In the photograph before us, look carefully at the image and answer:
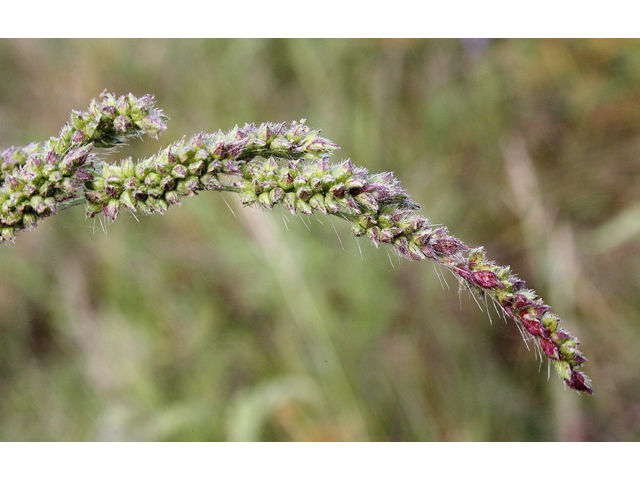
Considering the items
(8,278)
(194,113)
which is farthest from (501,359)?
(8,278)

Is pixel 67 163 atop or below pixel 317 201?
atop

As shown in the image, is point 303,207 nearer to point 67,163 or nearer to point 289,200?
point 289,200

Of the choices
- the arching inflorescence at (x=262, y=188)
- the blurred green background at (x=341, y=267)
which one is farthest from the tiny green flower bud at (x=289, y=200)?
the blurred green background at (x=341, y=267)

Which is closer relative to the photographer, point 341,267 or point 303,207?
point 303,207

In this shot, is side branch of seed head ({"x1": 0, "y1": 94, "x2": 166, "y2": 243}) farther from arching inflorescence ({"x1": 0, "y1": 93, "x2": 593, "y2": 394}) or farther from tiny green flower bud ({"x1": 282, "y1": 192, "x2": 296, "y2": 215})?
tiny green flower bud ({"x1": 282, "y1": 192, "x2": 296, "y2": 215})

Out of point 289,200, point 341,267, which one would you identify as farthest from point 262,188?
point 341,267

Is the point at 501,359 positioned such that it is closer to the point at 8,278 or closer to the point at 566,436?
the point at 566,436

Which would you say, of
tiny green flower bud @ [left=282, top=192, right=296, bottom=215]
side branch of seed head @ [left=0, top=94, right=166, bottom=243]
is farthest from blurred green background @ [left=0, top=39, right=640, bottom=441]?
tiny green flower bud @ [left=282, top=192, right=296, bottom=215]

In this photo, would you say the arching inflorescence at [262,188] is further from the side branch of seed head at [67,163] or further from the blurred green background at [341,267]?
the blurred green background at [341,267]

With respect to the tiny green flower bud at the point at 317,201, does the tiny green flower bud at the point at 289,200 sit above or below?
above
